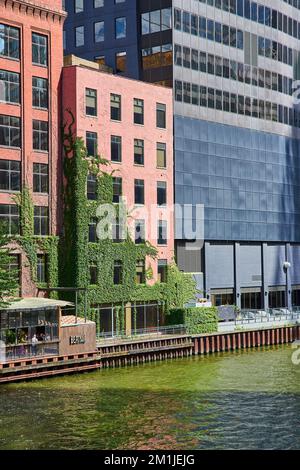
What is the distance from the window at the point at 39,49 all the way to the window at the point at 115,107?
7957 mm

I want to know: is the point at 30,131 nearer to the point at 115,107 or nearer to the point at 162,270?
the point at 115,107

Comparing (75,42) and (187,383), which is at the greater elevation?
(75,42)

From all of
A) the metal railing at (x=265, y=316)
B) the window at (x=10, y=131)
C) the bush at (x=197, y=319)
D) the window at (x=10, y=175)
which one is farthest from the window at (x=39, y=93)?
the metal railing at (x=265, y=316)

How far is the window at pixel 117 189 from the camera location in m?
87.4

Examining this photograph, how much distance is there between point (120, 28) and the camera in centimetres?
10175

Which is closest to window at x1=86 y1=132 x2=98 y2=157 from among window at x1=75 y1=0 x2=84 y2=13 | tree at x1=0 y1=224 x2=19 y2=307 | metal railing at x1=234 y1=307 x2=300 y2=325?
tree at x1=0 y1=224 x2=19 y2=307

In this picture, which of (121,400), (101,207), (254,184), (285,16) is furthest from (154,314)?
(285,16)

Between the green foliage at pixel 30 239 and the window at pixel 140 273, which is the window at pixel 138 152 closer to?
the window at pixel 140 273

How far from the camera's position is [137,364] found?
3034 inches

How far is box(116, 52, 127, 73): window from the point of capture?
101 m

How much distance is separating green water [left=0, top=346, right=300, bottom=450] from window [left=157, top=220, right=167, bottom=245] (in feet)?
66.0

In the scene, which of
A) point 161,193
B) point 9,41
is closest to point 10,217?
point 9,41
